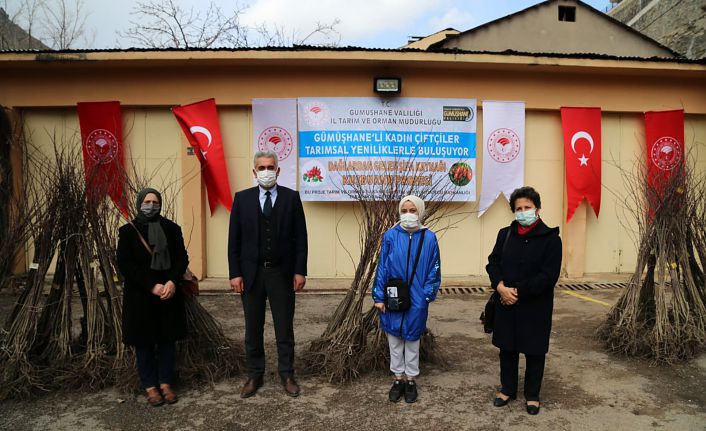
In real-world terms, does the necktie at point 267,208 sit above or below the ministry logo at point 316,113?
below

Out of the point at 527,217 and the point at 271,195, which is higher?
the point at 271,195

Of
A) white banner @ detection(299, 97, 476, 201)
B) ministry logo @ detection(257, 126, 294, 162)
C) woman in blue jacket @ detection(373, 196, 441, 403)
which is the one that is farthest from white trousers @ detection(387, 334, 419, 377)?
ministry logo @ detection(257, 126, 294, 162)

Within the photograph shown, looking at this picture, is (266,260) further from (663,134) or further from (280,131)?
(663,134)

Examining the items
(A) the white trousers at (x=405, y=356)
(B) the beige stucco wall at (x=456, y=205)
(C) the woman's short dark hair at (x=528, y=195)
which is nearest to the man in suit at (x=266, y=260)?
(A) the white trousers at (x=405, y=356)

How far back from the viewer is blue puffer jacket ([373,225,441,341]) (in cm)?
362

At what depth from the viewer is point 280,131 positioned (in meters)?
7.98

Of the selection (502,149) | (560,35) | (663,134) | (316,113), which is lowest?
(502,149)

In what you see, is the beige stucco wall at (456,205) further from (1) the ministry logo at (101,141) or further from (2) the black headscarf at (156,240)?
(2) the black headscarf at (156,240)

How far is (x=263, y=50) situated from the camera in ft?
24.5

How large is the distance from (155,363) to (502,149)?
6.52 metres

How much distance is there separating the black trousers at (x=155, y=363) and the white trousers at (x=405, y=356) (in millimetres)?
1765

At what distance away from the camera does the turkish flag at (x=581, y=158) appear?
816 centimetres

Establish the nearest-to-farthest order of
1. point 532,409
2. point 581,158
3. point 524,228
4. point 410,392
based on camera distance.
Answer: point 532,409 < point 524,228 < point 410,392 < point 581,158

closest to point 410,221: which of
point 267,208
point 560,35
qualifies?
point 267,208
